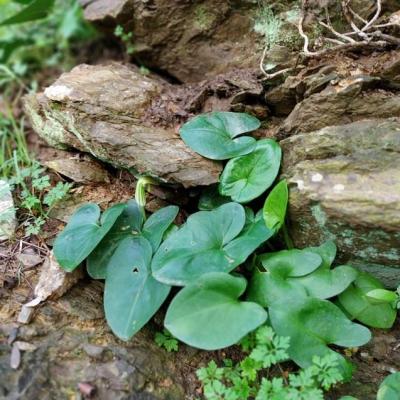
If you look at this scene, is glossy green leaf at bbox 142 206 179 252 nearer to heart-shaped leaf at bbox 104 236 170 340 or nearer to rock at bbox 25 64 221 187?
heart-shaped leaf at bbox 104 236 170 340

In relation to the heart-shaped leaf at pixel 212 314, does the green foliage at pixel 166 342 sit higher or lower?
lower

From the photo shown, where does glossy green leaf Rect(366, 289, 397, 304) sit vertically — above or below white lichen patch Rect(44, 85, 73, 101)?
below

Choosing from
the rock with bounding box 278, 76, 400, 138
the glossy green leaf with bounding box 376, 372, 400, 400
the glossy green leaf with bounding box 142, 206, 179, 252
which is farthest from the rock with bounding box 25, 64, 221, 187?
the glossy green leaf with bounding box 376, 372, 400, 400

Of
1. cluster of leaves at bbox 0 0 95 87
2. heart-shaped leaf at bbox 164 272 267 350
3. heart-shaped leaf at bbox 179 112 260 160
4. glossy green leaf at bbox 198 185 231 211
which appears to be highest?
cluster of leaves at bbox 0 0 95 87

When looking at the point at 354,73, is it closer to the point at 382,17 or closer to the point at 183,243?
the point at 382,17

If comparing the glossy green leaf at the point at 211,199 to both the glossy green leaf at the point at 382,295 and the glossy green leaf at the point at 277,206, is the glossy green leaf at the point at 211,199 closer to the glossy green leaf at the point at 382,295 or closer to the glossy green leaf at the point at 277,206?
the glossy green leaf at the point at 277,206

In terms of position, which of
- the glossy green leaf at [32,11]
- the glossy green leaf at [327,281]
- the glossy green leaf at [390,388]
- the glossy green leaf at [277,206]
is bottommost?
the glossy green leaf at [390,388]

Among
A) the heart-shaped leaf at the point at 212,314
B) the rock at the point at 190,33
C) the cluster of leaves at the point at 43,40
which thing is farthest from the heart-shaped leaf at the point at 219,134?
the cluster of leaves at the point at 43,40
